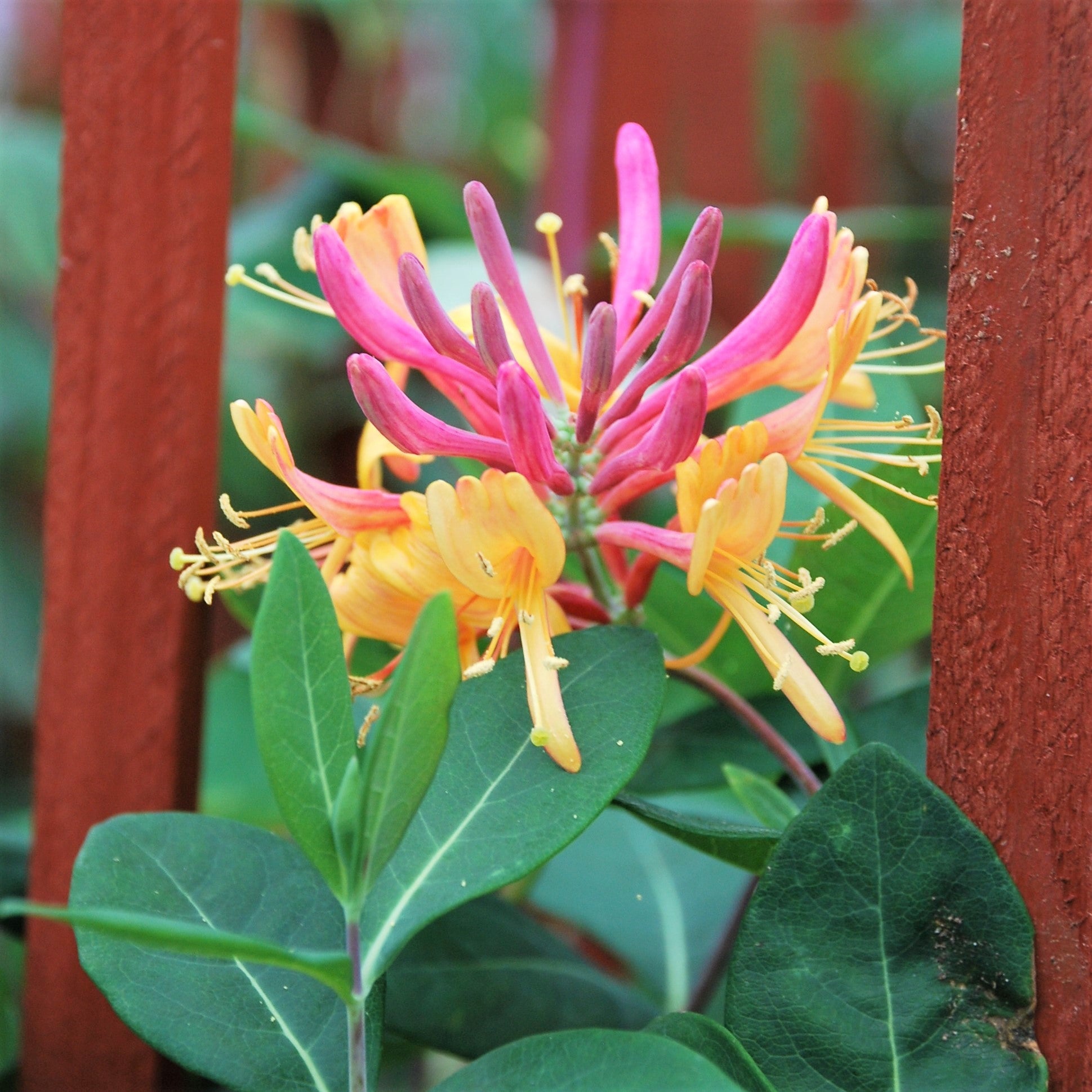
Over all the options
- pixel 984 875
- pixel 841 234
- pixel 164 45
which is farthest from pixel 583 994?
pixel 164 45

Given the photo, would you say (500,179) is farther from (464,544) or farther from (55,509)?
(464,544)

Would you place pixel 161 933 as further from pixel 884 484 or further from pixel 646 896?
pixel 646 896

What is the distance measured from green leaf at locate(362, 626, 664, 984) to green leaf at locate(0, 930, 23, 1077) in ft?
1.28

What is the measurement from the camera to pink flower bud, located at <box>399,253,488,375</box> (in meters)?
0.44

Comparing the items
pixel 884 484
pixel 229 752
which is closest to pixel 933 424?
pixel 884 484

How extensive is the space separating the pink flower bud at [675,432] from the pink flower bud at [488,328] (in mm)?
61

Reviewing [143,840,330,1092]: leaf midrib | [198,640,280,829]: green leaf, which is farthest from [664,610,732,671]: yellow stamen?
[198,640,280,829]: green leaf

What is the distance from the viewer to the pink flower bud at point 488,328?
43 centimetres

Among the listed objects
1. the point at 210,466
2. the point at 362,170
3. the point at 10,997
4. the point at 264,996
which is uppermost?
the point at 362,170

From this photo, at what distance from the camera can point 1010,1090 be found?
1.29 ft

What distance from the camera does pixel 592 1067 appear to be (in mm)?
379

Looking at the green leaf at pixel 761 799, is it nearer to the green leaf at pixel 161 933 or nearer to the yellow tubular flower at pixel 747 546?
the yellow tubular flower at pixel 747 546

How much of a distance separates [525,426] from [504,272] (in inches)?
3.7

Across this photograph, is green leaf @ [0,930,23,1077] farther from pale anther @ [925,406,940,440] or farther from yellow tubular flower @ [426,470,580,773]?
pale anther @ [925,406,940,440]
